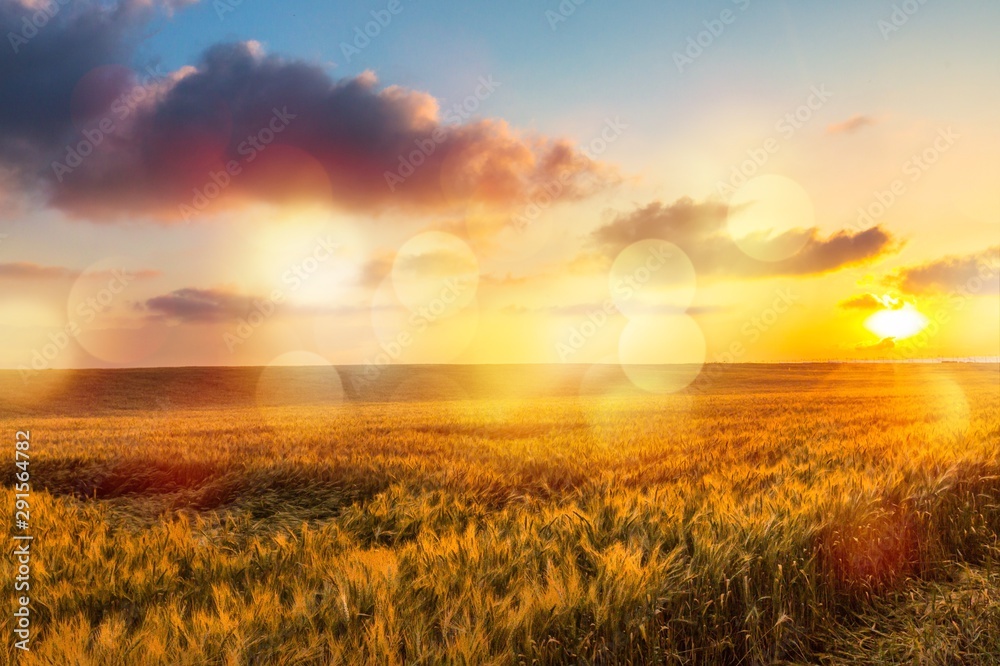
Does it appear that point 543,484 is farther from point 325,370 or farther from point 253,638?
point 325,370

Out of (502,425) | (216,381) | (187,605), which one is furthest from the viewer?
(216,381)

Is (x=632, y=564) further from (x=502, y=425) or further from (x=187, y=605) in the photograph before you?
(x=502, y=425)

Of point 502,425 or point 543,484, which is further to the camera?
point 502,425

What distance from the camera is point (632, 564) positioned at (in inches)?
144

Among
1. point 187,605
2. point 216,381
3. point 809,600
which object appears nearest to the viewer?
point 187,605

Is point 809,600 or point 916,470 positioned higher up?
point 916,470

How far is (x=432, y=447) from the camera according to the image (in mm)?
11781

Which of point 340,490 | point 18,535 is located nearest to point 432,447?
point 340,490

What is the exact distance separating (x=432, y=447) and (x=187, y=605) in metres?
8.00

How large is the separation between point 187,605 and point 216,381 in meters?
67.2

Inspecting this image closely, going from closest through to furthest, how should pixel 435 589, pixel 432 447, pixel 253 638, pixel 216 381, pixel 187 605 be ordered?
pixel 253 638
pixel 435 589
pixel 187 605
pixel 432 447
pixel 216 381

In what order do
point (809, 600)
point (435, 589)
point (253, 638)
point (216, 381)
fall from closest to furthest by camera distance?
point (253, 638), point (435, 589), point (809, 600), point (216, 381)

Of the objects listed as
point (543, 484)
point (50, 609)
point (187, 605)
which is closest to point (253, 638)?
point (187, 605)

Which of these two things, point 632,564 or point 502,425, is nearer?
point 632,564
